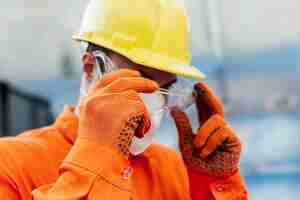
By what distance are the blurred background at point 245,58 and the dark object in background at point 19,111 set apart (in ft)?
1.03


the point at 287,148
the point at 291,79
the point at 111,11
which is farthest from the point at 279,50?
the point at 111,11

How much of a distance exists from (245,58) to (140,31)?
189cm

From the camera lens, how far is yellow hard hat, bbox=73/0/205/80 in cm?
148

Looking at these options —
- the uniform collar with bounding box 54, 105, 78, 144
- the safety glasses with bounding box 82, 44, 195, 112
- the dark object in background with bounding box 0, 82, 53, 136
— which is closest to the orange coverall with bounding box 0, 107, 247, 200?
the uniform collar with bounding box 54, 105, 78, 144

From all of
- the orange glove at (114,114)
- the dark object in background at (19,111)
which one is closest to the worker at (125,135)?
the orange glove at (114,114)

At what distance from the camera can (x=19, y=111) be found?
4.15m

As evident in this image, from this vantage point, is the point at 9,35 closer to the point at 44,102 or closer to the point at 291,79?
the point at 44,102

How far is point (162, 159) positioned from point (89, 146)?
479mm

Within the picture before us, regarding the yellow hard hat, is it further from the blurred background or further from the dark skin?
the blurred background

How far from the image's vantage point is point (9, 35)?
355 centimetres

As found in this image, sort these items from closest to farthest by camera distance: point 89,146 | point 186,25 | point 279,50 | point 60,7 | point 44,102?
point 89,146
point 186,25
point 279,50
point 60,7
point 44,102

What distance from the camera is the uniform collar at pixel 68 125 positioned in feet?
4.85

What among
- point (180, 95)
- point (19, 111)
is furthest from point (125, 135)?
point (19, 111)

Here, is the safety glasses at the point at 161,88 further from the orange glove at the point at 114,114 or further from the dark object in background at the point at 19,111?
the dark object in background at the point at 19,111
